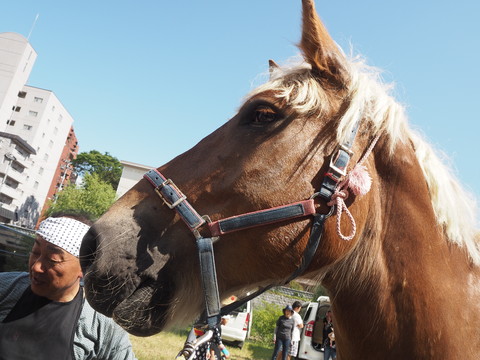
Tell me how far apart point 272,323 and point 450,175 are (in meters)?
19.3

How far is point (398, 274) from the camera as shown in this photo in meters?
1.93

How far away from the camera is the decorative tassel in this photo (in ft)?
6.15

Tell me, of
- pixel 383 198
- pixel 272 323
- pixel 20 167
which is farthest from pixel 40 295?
pixel 20 167

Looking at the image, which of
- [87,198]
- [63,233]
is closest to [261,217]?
[63,233]

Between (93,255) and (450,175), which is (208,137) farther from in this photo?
(450,175)

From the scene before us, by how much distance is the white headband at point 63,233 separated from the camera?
8.78 ft

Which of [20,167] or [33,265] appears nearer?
[33,265]

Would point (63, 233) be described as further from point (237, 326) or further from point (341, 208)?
point (237, 326)

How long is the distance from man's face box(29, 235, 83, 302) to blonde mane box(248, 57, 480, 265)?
1.78 meters

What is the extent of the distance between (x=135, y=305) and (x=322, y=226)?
37.8 inches

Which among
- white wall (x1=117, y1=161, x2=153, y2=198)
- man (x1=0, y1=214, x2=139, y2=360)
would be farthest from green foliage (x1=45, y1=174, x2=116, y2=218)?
man (x1=0, y1=214, x2=139, y2=360)

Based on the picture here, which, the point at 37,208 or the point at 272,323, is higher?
the point at 37,208

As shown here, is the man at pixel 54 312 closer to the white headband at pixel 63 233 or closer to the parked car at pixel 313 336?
the white headband at pixel 63 233

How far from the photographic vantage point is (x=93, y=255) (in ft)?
5.97
